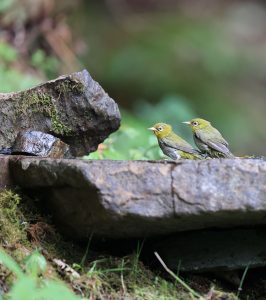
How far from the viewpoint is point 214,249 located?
374 centimetres

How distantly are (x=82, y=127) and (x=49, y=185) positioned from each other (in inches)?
37.1

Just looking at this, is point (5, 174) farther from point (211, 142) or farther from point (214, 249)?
point (211, 142)

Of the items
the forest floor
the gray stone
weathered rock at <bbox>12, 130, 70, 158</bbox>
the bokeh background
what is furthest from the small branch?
the bokeh background

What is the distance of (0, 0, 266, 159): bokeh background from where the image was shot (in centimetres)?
1084

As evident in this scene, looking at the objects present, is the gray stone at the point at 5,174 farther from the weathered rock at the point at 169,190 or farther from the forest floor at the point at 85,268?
the weathered rock at the point at 169,190

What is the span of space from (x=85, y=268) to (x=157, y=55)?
12.1 metres

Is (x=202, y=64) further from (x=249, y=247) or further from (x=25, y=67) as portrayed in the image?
(x=249, y=247)

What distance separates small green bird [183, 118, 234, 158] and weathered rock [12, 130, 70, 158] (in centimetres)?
96

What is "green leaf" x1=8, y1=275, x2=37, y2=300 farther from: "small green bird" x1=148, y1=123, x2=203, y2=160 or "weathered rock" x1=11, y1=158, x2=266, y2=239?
"small green bird" x1=148, y1=123, x2=203, y2=160

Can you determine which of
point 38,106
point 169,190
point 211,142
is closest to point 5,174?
point 38,106

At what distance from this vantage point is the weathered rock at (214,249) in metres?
3.72

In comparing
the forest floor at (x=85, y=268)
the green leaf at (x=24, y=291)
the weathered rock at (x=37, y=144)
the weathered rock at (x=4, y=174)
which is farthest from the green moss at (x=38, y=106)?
the green leaf at (x=24, y=291)

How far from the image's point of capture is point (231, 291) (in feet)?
12.4

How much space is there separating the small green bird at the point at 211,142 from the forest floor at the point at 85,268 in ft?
3.15
